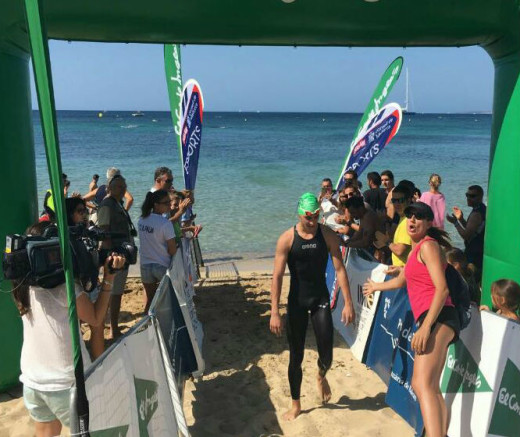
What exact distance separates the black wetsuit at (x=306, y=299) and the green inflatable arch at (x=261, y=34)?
64.6 inches

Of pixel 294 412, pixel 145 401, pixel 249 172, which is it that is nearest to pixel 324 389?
pixel 294 412

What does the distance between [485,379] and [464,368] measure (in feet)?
0.75

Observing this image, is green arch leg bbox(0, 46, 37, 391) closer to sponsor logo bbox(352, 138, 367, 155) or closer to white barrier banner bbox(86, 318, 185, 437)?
white barrier banner bbox(86, 318, 185, 437)

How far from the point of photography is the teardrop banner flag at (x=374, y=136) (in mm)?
8141

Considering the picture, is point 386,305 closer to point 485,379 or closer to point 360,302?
point 360,302

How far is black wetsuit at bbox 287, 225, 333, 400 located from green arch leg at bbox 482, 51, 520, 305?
5.24ft

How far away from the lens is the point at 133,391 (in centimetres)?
285

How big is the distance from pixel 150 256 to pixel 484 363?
3.37 m

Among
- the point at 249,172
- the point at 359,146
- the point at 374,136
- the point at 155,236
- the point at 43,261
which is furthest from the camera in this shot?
the point at 249,172

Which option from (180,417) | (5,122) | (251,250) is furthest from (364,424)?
(251,250)

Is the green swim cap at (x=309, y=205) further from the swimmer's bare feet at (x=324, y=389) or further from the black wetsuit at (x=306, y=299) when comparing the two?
the swimmer's bare feet at (x=324, y=389)

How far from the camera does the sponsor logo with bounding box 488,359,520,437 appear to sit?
3201 millimetres

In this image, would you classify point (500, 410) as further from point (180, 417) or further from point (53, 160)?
point (53, 160)

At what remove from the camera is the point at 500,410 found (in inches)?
130
